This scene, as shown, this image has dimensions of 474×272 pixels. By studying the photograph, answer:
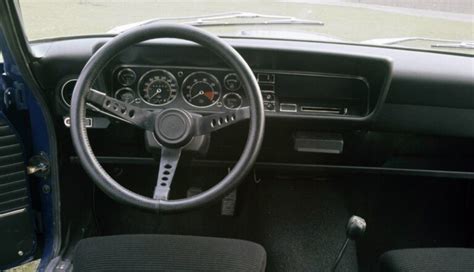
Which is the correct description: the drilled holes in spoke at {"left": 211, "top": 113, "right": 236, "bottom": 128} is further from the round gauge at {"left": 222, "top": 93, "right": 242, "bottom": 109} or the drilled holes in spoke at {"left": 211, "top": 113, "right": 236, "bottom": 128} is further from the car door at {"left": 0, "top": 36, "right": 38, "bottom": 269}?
the car door at {"left": 0, "top": 36, "right": 38, "bottom": 269}

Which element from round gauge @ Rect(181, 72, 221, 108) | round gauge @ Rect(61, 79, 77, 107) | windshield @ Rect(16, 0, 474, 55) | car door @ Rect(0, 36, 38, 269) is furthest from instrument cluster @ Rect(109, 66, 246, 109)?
car door @ Rect(0, 36, 38, 269)

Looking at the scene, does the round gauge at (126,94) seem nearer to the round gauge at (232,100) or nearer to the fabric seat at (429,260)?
the round gauge at (232,100)

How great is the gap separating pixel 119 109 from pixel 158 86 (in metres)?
0.35

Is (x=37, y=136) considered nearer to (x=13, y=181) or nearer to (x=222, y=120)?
(x=13, y=181)

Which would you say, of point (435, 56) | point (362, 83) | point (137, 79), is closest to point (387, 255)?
point (362, 83)

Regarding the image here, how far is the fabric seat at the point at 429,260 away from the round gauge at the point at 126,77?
1139 mm

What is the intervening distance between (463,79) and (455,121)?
21cm

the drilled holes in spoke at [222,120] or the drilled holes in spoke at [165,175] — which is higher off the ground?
the drilled holes in spoke at [222,120]

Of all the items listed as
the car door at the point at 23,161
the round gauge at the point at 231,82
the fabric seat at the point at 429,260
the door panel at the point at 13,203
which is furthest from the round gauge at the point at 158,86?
the fabric seat at the point at 429,260

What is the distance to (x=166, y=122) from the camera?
144 centimetres

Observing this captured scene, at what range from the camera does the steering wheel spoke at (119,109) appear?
4.57 ft

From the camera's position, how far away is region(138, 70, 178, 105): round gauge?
1.74m

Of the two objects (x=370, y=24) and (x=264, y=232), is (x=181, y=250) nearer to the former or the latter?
(x=264, y=232)

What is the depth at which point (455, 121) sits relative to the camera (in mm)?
1997
